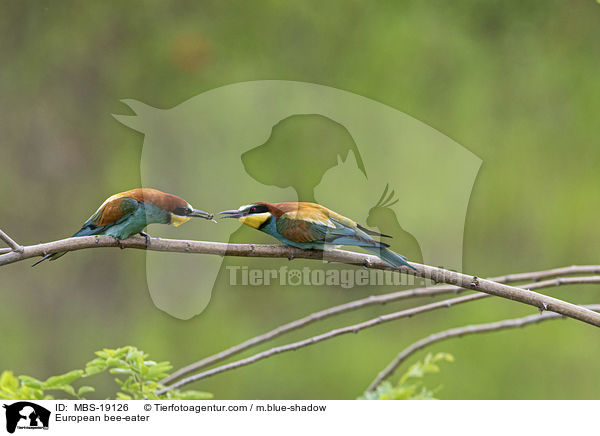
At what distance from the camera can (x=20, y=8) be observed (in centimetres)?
122

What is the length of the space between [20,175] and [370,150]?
76 centimetres

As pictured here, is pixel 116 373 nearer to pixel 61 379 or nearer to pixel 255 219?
pixel 61 379

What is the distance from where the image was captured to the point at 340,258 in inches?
19.6

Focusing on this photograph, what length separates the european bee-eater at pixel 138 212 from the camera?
49 centimetres

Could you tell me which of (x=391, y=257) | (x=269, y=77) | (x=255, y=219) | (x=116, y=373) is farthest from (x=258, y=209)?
(x=269, y=77)

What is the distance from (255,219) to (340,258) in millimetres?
82

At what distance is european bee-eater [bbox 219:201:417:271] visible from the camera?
0.51 m

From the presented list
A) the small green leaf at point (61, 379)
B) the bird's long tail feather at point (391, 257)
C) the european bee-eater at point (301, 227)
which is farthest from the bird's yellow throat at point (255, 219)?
the small green leaf at point (61, 379)

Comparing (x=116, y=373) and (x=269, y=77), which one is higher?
(x=269, y=77)

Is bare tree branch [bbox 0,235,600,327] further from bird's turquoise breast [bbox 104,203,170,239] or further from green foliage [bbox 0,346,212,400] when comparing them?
green foliage [bbox 0,346,212,400]

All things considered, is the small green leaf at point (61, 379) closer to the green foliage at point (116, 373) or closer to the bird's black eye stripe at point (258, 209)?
the green foliage at point (116, 373)

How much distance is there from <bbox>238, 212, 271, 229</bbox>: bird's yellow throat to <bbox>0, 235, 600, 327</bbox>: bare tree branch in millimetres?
28
